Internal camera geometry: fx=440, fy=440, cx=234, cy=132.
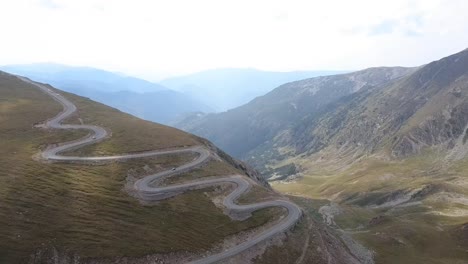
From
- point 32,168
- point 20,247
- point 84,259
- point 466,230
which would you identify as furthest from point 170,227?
point 466,230

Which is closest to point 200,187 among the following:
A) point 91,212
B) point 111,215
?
point 111,215

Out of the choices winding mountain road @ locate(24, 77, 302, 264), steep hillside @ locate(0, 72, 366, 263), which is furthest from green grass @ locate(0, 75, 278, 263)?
winding mountain road @ locate(24, 77, 302, 264)

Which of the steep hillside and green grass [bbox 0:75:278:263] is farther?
green grass [bbox 0:75:278:263]

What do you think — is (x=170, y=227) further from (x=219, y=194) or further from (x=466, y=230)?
(x=466, y=230)

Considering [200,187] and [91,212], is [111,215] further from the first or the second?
[200,187]

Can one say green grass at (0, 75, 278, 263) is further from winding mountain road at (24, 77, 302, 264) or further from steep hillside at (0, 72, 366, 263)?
winding mountain road at (24, 77, 302, 264)

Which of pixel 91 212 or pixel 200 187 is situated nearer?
pixel 91 212
